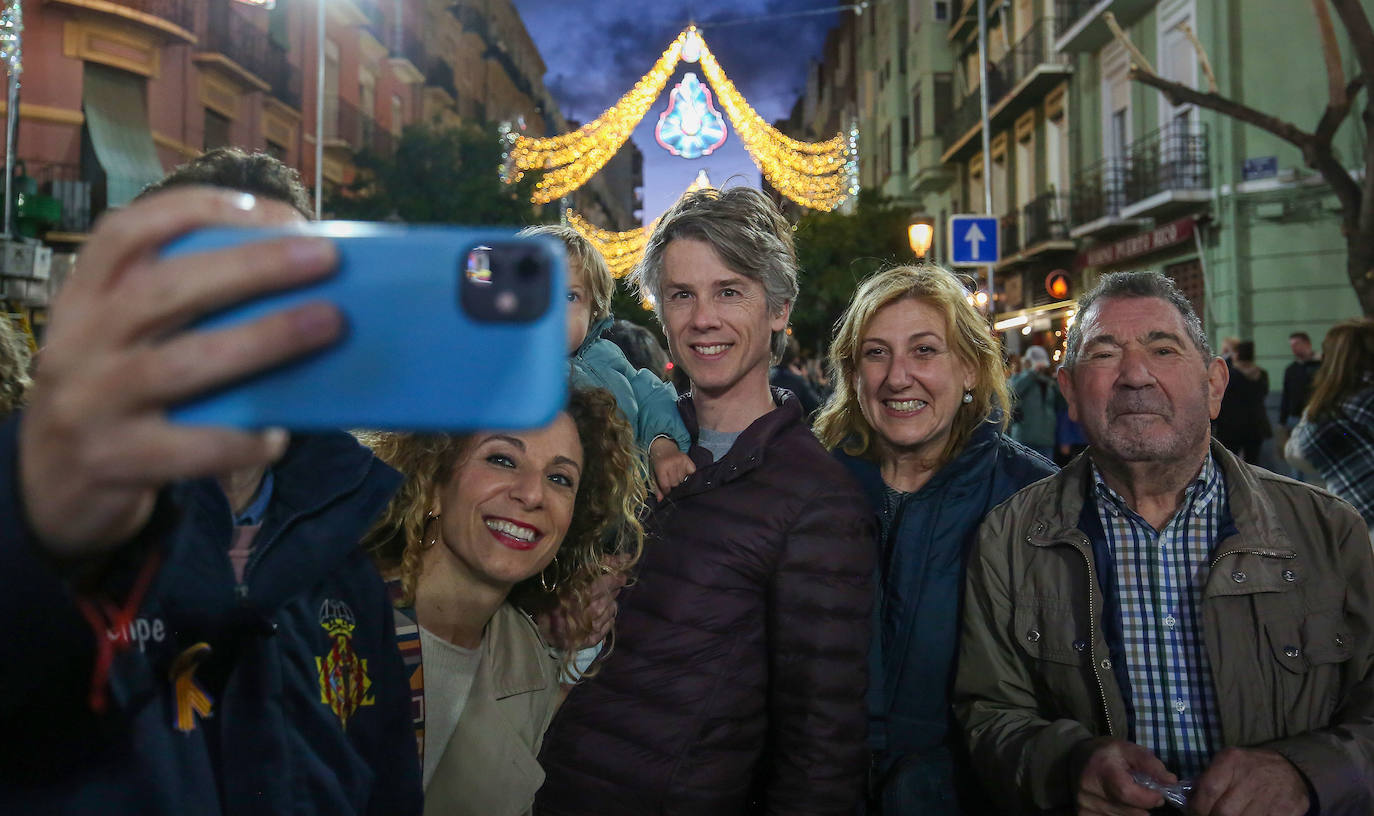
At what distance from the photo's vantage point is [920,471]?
10.4ft

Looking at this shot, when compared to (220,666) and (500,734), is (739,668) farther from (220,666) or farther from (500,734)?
(220,666)

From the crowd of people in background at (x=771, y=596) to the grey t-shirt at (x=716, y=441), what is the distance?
A: 0.01m

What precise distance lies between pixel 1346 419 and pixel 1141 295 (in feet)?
7.86

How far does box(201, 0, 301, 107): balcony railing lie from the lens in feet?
65.4

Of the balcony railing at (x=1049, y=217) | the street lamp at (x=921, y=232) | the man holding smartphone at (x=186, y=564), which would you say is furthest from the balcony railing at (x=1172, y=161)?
the man holding smartphone at (x=186, y=564)

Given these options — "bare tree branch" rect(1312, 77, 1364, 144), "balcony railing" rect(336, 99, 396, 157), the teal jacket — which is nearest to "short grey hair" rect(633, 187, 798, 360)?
the teal jacket

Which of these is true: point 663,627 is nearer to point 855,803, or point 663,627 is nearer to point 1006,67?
point 855,803

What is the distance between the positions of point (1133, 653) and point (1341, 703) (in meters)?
0.44

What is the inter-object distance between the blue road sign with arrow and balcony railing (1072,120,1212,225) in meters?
7.91

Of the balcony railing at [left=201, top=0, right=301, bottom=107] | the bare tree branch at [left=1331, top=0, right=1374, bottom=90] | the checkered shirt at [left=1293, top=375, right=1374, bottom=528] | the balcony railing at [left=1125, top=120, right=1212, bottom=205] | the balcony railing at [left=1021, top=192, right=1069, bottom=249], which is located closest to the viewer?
the checkered shirt at [left=1293, top=375, right=1374, bottom=528]

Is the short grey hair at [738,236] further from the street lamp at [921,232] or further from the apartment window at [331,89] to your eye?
the apartment window at [331,89]

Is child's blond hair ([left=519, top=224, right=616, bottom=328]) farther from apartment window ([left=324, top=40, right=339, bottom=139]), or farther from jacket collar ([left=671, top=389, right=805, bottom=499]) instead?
apartment window ([left=324, top=40, right=339, bottom=139])

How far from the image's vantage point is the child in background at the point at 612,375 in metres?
2.69

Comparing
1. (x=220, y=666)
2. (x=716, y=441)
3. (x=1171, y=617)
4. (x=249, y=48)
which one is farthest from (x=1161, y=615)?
(x=249, y=48)
